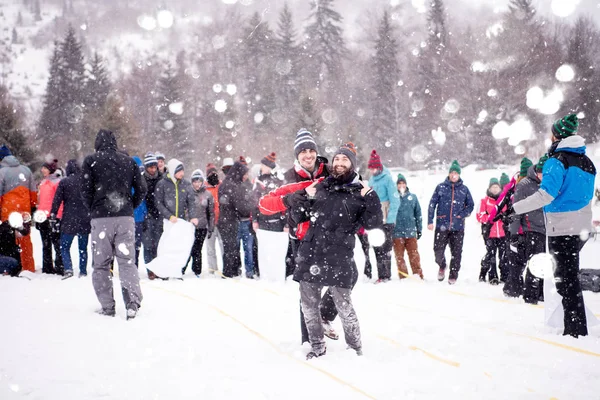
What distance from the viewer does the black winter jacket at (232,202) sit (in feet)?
30.7

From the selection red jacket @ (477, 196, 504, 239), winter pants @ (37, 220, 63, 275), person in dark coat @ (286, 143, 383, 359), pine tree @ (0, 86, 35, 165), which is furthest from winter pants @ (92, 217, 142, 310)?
pine tree @ (0, 86, 35, 165)

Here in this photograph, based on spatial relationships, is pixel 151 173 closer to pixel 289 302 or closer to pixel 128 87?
pixel 289 302

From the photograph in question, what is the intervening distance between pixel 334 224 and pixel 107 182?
292 centimetres

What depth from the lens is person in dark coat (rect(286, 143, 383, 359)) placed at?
4.30 meters

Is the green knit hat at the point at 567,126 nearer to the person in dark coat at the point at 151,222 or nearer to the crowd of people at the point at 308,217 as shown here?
the crowd of people at the point at 308,217

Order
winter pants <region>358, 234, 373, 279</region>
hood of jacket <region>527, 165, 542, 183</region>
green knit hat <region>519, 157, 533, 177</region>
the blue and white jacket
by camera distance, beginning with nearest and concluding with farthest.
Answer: the blue and white jacket, hood of jacket <region>527, 165, 542, 183</region>, green knit hat <region>519, 157, 533, 177</region>, winter pants <region>358, 234, 373, 279</region>

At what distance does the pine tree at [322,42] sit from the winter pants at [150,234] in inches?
1661

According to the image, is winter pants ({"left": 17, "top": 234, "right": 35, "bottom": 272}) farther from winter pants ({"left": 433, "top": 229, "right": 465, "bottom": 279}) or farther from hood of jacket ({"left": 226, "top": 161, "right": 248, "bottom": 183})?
winter pants ({"left": 433, "top": 229, "right": 465, "bottom": 279})

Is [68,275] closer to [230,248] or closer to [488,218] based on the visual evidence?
[230,248]

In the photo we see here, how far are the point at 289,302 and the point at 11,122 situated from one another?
2495 centimetres

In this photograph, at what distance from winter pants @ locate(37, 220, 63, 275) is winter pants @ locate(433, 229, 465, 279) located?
7100mm

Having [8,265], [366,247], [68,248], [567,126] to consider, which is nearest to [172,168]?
[68,248]

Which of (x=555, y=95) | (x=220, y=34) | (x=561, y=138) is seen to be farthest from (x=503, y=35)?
(x=561, y=138)

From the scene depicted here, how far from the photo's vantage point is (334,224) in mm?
4312
